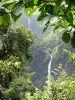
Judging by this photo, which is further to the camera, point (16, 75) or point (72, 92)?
point (16, 75)

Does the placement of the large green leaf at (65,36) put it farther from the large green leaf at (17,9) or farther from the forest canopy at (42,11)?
the large green leaf at (17,9)

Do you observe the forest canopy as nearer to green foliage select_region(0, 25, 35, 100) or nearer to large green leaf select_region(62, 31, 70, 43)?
large green leaf select_region(62, 31, 70, 43)

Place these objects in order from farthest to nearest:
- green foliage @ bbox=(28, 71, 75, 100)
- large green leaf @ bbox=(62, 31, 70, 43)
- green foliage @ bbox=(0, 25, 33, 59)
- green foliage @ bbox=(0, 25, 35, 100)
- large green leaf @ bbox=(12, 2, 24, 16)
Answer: green foliage @ bbox=(0, 25, 33, 59)
green foliage @ bbox=(0, 25, 35, 100)
green foliage @ bbox=(28, 71, 75, 100)
large green leaf @ bbox=(62, 31, 70, 43)
large green leaf @ bbox=(12, 2, 24, 16)

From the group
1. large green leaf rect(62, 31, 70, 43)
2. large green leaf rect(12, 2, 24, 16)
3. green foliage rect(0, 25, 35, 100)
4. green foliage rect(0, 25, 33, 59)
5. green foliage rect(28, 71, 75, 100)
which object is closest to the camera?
large green leaf rect(12, 2, 24, 16)

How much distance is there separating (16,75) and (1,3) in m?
7.75

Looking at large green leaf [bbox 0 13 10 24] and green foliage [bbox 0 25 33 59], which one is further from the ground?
large green leaf [bbox 0 13 10 24]

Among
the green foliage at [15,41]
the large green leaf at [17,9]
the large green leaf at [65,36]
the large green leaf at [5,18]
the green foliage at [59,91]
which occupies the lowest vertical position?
the green foliage at [59,91]

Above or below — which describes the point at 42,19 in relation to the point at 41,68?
above

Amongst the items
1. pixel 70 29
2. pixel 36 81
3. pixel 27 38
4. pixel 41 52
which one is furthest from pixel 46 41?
pixel 70 29

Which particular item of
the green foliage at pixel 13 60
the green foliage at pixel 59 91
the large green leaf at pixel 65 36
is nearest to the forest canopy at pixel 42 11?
the large green leaf at pixel 65 36

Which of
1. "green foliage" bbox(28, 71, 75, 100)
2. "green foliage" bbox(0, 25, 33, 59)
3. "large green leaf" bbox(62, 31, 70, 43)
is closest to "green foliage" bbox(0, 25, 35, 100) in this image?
"green foliage" bbox(0, 25, 33, 59)

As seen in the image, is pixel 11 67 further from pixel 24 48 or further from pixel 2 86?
pixel 24 48

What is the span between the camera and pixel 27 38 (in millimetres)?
9234

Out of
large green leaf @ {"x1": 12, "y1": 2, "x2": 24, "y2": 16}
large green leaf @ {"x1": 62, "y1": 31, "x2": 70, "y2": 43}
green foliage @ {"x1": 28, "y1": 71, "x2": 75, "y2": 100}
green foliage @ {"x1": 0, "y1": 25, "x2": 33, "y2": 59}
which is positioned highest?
large green leaf @ {"x1": 12, "y1": 2, "x2": 24, "y2": 16}
